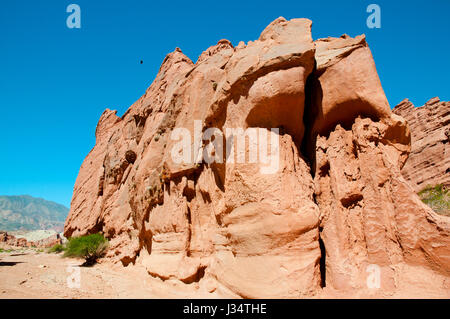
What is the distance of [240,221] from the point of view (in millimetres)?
6160

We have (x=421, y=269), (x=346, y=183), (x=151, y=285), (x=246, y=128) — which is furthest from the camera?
(x=151, y=285)

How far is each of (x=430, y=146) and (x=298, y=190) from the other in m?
21.6

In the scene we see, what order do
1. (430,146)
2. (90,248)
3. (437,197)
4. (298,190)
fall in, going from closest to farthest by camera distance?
(298,190) < (90,248) < (437,197) < (430,146)

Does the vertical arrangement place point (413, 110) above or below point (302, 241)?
above

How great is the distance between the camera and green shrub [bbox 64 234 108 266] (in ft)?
40.1

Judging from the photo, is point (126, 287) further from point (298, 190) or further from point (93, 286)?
point (298, 190)

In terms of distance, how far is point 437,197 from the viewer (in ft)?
61.6

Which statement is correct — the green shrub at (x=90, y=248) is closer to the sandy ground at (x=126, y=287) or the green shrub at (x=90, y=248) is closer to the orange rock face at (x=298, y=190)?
the sandy ground at (x=126, y=287)

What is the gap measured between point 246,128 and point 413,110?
25.6 metres

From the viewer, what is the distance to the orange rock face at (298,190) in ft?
17.1

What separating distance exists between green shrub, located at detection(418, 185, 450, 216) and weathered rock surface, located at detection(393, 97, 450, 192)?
1.58 ft

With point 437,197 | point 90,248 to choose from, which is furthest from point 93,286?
point 437,197
